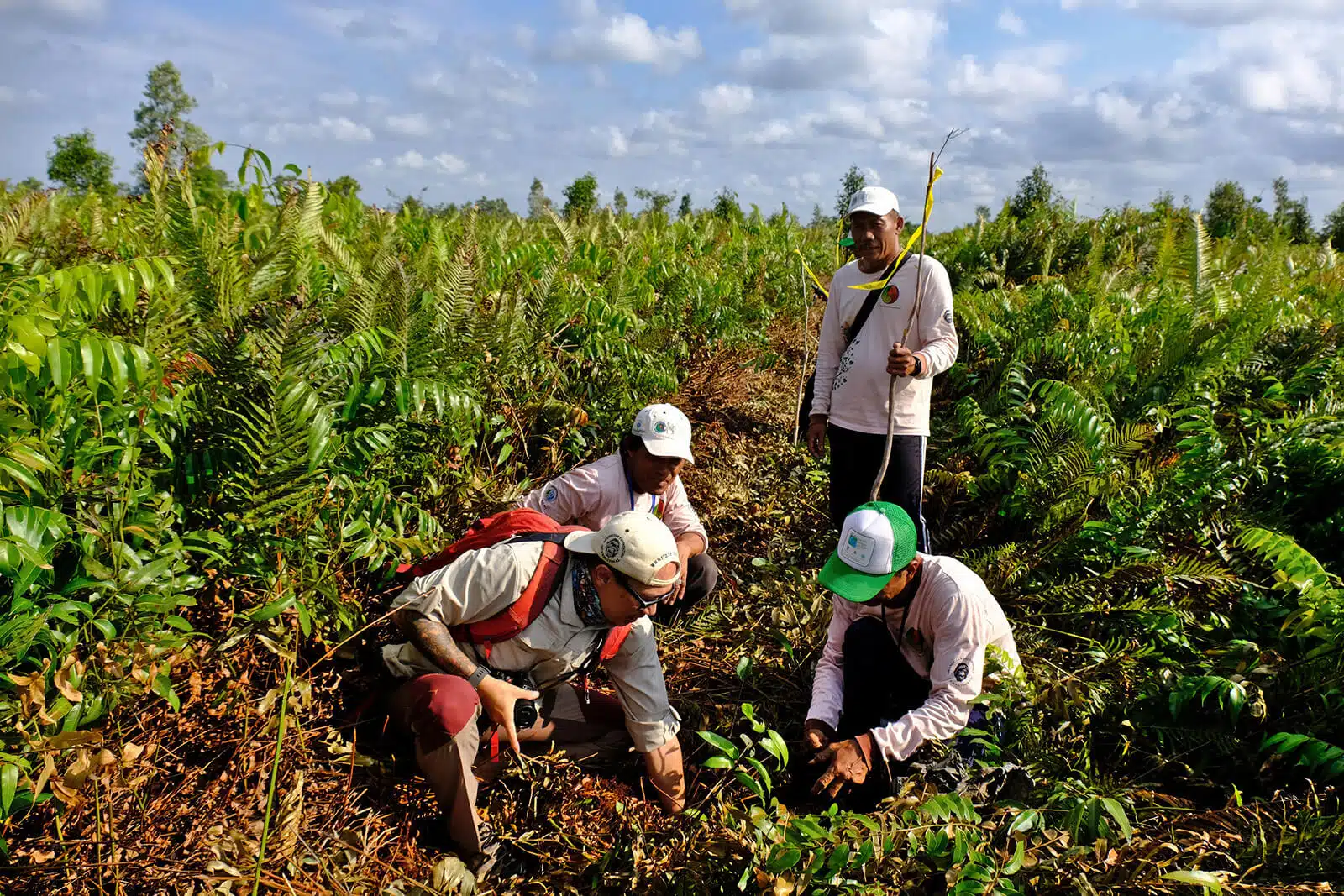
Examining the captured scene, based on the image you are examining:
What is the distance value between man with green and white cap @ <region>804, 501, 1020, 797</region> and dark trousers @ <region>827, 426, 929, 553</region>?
0.68 metres

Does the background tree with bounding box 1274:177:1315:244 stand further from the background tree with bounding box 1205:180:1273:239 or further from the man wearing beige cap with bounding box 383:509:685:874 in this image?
the man wearing beige cap with bounding box 383:509:685:874

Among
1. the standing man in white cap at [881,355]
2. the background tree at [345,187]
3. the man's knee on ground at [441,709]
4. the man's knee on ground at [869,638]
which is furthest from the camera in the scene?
the background tree at [345,187]

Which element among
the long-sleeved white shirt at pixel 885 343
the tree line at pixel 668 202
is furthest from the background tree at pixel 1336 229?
the long-sleeved white shirt at pixel 885 343

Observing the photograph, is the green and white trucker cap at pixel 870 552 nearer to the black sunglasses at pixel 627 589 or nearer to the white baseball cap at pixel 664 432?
the black sunglasses at pixel 627 589

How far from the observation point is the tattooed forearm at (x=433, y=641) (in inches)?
95.2

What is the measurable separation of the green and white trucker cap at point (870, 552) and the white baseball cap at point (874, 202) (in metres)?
1.29

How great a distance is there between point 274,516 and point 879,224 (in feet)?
7.87

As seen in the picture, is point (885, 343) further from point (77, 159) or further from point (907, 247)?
point (77, 159)

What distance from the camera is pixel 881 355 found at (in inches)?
132

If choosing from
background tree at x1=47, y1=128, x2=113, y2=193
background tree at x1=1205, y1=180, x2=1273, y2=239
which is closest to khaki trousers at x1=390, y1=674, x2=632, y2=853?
background tree at x1=1205, y1=180, x2=1273, y2=239

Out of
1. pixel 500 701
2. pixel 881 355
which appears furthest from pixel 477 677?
pixel 881 355

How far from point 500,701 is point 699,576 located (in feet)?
3.98

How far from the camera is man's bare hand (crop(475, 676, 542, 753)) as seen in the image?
248 cm

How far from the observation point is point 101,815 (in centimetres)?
204
